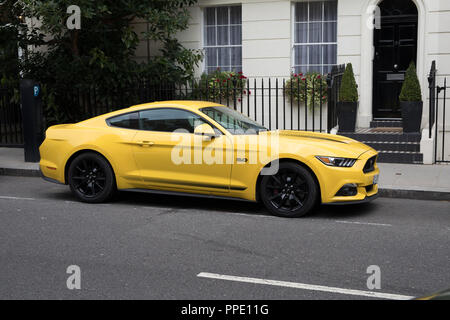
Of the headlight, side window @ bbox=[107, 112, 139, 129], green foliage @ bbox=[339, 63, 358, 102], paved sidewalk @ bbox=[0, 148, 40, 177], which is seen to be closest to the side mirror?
side window @ bbox=[107, 112, 139, 129]

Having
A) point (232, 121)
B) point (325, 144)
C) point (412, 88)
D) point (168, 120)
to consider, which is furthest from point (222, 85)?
point (325, 144)

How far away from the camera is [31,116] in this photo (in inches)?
476

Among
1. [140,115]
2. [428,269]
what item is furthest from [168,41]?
[428,269]

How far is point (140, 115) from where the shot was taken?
8445 mm

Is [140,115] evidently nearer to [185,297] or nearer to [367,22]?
[185,297]

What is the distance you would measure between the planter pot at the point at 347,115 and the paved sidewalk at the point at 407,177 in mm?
1274

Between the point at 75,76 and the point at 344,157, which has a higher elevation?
the point at 75,76

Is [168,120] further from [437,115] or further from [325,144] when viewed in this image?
[437,115]

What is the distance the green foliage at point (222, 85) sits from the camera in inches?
571

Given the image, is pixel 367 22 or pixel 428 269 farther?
pixel 367 22
